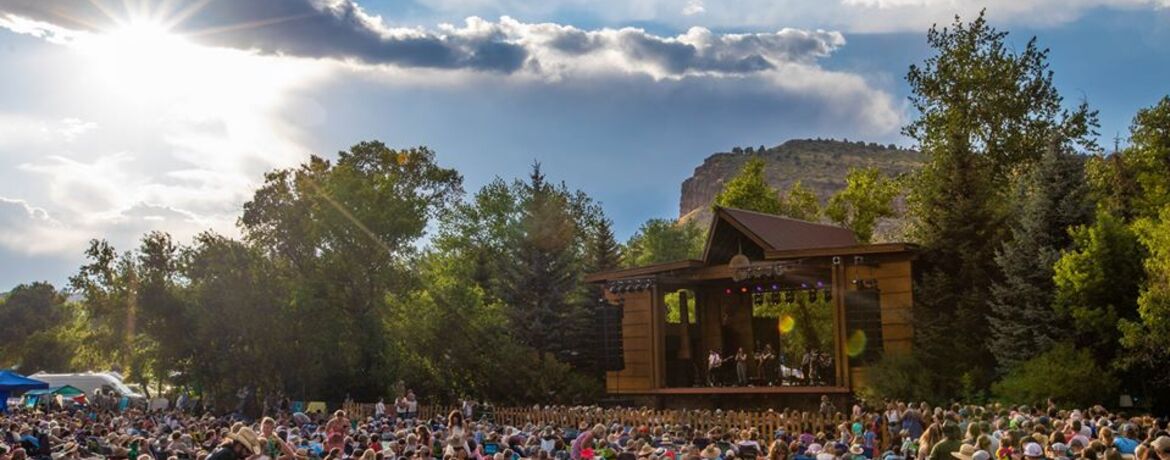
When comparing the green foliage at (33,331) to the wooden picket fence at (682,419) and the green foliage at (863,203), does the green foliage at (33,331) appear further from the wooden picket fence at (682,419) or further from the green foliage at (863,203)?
the wooden picket fence at (682,419)

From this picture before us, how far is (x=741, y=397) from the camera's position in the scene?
32062mm

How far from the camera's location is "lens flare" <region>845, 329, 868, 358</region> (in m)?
29.2

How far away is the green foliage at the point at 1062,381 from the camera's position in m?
24.5

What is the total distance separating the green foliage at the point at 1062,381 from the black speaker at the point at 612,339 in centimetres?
1233

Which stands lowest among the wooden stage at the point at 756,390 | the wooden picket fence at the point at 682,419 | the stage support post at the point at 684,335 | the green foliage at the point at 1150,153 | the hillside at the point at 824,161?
the wooden picket fence at the point at 682,419

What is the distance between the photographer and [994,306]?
87.9 ft

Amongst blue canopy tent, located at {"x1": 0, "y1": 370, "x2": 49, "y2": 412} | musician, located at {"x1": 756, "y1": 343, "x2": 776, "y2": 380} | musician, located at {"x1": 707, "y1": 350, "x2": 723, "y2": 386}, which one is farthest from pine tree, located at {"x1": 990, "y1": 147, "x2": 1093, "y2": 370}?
blue canopy tent, located at {"x1": 0, "y1": 370, "x2": 49, "y2": 412}

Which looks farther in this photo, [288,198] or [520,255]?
[288,198]

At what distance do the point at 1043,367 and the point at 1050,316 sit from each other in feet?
5.93

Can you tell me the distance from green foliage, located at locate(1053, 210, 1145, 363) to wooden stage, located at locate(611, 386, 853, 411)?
602cm

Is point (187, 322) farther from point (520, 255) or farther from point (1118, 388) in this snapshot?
point (1118, 388)

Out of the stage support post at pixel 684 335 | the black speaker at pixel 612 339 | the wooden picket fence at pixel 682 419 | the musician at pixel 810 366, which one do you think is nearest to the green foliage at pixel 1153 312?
the wooden picket fence at pixel 682 419

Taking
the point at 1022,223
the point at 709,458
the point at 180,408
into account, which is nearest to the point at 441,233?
the point at 180,408

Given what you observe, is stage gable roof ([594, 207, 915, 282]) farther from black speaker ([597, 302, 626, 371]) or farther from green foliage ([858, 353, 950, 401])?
green foliage ([858, 353, 950, 401])
